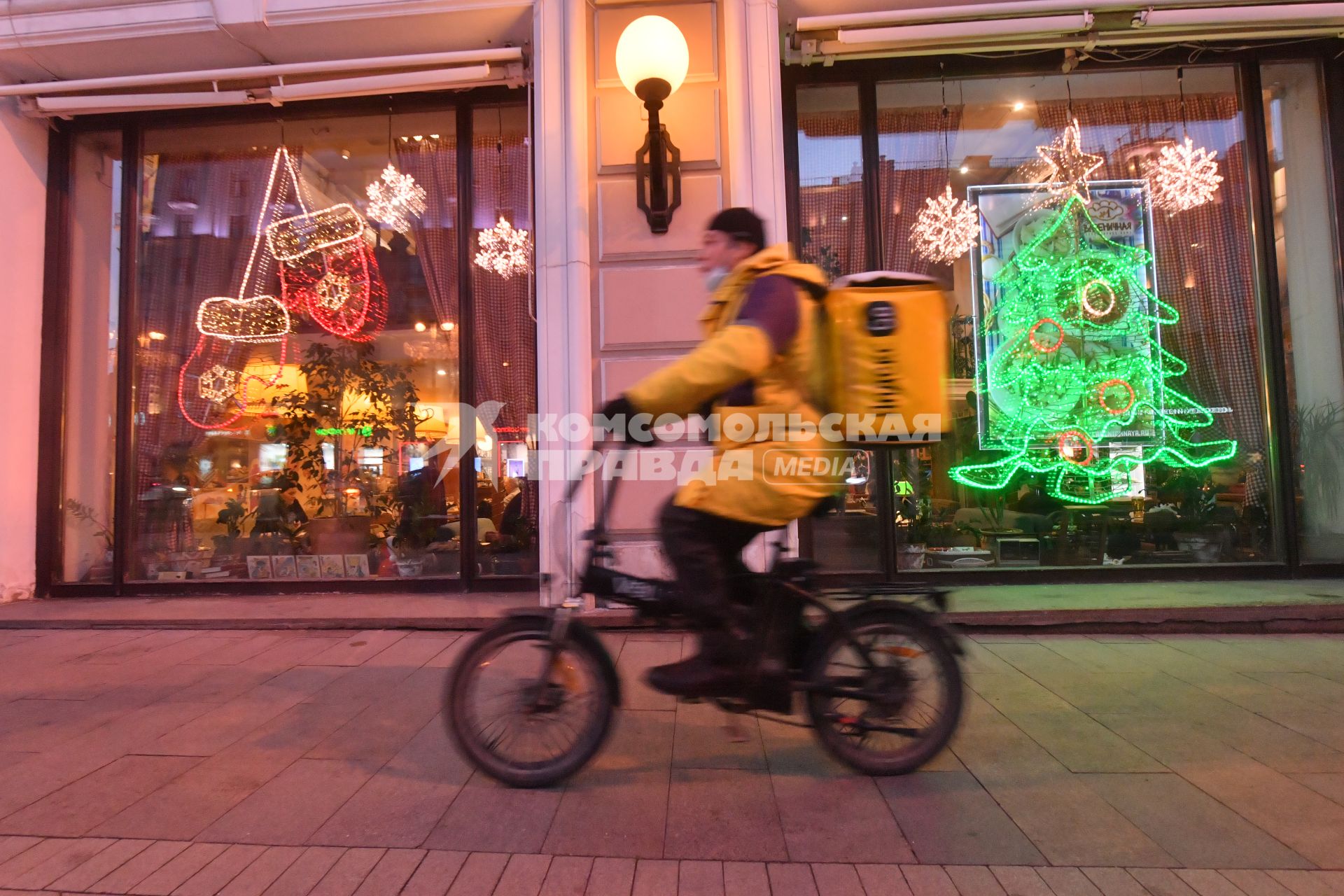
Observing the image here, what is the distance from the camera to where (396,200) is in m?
6.42

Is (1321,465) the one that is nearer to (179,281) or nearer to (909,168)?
(909,168)

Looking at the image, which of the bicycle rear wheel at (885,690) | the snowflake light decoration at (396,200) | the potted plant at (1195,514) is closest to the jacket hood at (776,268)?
the bicycle rear wheel at (885,690)

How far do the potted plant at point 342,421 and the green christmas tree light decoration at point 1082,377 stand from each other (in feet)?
16.0

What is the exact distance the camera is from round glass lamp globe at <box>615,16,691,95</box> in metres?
4.62

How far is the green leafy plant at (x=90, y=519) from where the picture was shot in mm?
6289

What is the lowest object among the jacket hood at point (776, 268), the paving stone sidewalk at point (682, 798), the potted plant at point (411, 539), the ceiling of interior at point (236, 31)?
the paving stone sidewalk at point (682, 798)

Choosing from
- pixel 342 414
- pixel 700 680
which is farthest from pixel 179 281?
pixel 700 680

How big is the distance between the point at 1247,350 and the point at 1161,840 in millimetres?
5282

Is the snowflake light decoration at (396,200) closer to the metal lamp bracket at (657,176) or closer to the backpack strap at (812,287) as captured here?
the metal lamp bracket at (657,176)

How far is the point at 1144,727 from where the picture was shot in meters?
3.13

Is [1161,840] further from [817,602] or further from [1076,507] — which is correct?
[1076,507]

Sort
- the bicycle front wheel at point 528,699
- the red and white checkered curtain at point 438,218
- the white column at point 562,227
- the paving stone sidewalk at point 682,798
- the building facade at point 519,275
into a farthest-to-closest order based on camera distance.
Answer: the red and white checkered curtain at point 438,218
the building facade at point 519,275
the white column at point 562,227
the bicycle front wheel at point 528,699
the paving stone sidewalk at point 682,798

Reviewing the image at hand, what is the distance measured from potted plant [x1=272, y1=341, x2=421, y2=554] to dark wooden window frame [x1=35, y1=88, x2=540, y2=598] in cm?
61

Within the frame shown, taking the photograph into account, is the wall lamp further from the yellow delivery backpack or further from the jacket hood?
the yellow delivery backpack
